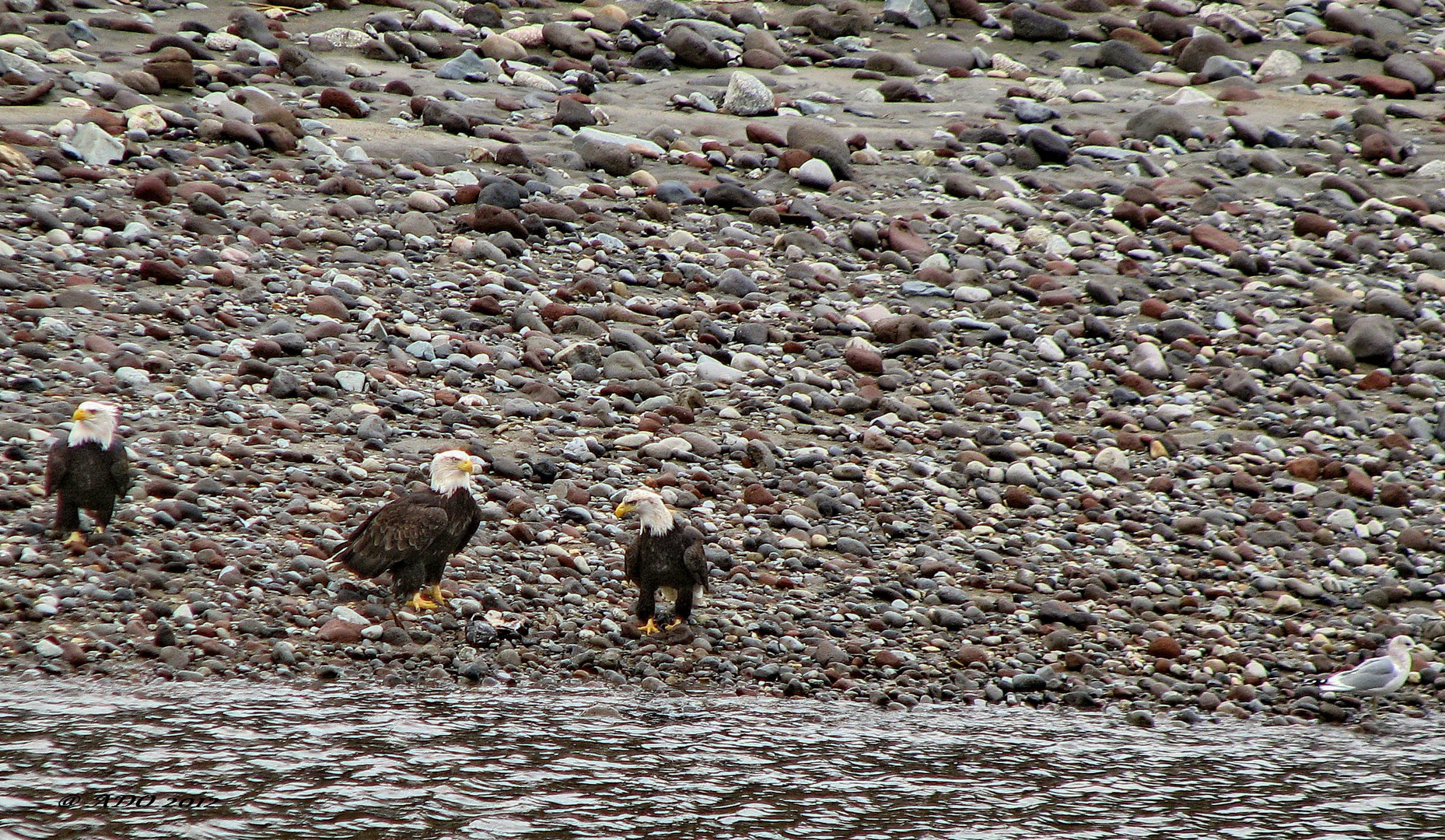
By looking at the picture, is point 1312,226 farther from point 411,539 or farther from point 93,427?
point 93,427

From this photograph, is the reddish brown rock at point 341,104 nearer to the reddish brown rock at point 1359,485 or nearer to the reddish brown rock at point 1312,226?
the reddish brown rock at point 1312,226

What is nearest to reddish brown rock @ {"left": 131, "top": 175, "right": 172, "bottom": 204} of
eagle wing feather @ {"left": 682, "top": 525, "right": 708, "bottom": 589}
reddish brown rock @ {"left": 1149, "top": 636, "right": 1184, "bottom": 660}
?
eagle wing feather @ {"left": 682, "top": 525, "right": 708, "bottom": 589}

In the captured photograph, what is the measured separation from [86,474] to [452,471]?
73.4 inches

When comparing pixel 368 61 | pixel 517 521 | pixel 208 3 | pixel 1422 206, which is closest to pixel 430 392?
pixel 517 521

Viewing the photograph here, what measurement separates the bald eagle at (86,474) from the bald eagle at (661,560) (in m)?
2.69

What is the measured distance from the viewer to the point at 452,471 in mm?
7480

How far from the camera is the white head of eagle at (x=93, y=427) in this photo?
713 cm

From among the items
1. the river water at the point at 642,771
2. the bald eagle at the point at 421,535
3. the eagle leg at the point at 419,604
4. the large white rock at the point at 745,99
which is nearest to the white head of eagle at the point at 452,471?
the bald eagle at the point at 421,535

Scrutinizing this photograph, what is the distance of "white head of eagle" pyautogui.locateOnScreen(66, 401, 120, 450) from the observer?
713 centimetres

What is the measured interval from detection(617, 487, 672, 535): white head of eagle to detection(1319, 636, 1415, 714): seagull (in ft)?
12.6

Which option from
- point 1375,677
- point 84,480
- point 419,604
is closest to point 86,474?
point 84,480

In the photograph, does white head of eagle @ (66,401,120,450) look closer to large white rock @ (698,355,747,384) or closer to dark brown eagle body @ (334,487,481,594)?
dark brown eagle body @ (334,487,481,594)

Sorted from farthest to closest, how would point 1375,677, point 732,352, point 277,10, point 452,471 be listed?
point 277,10 < point 732,352 < point 1375,677 < point 452,471

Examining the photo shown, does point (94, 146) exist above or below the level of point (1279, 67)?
below
